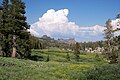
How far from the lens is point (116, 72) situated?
25297 millimetres

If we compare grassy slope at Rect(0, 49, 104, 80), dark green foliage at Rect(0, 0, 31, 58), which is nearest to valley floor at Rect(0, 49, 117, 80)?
grassy slope at Rect(0, 49, 104, 80)

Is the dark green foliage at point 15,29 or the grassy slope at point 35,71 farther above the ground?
the dark green foliage at point 15,29

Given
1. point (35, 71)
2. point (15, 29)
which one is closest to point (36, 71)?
point (35, 71)

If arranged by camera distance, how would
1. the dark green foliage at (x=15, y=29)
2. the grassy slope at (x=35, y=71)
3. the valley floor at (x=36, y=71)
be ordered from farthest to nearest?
the dark green foliage at (x=15, y=29), the valley floor at (x=36, y=71), the grassy slope at (x=35, y=71)

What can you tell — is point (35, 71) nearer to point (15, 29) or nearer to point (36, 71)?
point (36, 71)

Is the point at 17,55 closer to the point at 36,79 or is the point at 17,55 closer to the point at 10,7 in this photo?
the point at 10,7

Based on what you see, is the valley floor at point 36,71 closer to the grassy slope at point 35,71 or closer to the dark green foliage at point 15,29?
the grassy slope at point 35,71

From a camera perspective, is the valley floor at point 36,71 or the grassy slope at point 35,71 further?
the valley floor at point 36,71

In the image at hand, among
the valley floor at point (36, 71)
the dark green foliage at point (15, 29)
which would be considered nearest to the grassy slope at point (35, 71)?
the valley floor at point (36, 71)

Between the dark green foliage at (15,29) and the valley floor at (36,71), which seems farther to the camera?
the dark green foliage at (15,29)

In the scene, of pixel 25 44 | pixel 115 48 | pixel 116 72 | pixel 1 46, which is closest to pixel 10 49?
pixel 1 46

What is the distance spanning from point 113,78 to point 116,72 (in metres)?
2.82

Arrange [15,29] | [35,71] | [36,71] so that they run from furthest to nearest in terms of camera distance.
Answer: [15,29]
[36,71]
[35,71]

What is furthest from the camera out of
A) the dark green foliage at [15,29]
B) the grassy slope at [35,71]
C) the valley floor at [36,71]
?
the dark green foliage at [15,29]
